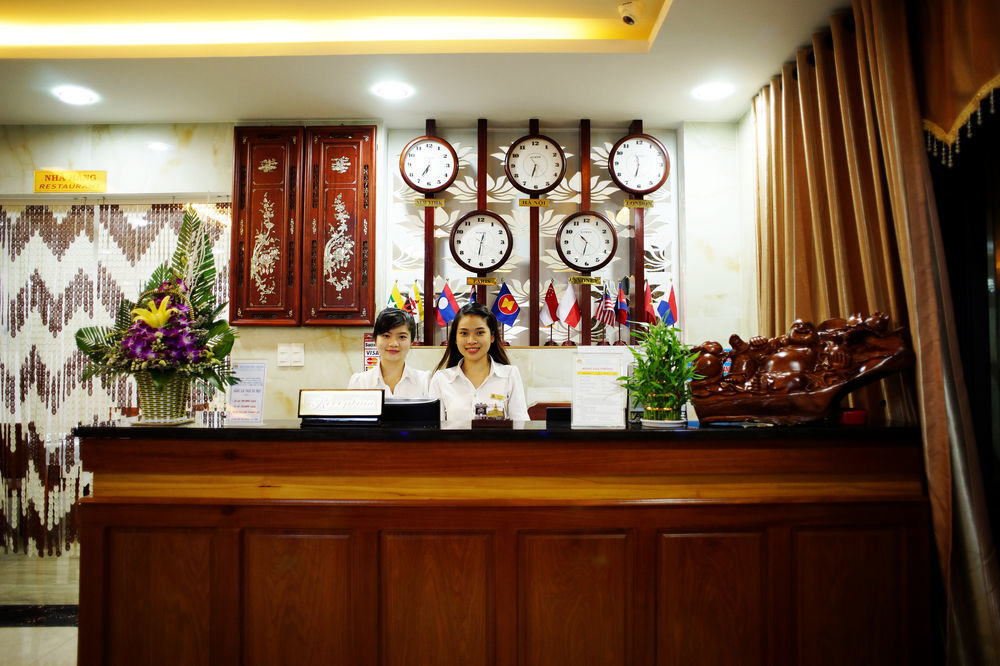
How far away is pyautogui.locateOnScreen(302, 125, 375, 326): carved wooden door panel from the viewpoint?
152 inches

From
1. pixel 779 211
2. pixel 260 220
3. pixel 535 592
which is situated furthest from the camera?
pixel 260 220

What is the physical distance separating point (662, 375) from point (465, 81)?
220 cm

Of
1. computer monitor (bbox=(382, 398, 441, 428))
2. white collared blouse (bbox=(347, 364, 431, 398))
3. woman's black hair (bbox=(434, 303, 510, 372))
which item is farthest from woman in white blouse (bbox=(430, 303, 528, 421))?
computer monitor (bbox=(382, 398, 441, 428))

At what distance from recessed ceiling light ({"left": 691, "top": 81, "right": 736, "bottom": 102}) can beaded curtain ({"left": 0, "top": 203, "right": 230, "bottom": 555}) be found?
3147 millimetres

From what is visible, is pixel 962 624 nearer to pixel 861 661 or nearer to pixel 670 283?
pixel 861 661

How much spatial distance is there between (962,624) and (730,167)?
282cm

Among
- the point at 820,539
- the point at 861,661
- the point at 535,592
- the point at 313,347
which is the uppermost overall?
the point at 313,347

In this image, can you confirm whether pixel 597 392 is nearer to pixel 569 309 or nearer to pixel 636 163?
pixel 569 309

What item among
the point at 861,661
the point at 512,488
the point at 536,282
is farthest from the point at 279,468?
the point at 536,282

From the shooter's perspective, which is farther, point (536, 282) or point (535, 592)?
point (536, 282)

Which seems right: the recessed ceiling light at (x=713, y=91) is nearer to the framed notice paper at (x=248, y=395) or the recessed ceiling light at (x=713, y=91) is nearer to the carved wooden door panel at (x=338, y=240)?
the carved wooden door panel at (x=338, y=240)

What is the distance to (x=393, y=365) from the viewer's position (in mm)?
3291

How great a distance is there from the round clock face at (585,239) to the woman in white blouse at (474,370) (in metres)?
1.02

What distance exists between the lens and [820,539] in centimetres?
200
